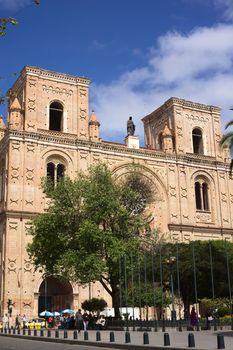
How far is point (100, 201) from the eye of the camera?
31484 mm

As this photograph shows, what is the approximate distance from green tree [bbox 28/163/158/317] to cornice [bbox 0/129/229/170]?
11417 millimetres

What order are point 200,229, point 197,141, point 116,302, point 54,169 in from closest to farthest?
point 116,302, point 54,169, point 200,229, point 197,141

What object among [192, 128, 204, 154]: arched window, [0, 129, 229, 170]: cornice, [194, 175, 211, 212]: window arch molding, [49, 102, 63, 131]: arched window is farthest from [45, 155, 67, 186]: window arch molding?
[192, 128, 204, 154]: arched window

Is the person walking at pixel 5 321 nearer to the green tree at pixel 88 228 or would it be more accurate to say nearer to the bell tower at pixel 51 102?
the green tree at pixel 88 228

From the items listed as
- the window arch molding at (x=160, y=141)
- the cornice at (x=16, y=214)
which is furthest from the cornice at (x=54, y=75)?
the cornice at (x=16, y=214)

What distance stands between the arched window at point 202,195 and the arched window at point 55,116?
15653 millimetres

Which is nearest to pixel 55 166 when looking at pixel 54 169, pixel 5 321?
pixel 54 169

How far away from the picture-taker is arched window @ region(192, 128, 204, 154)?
178 feet

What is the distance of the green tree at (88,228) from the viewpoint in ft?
98.3

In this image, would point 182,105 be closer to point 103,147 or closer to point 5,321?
point 103,147

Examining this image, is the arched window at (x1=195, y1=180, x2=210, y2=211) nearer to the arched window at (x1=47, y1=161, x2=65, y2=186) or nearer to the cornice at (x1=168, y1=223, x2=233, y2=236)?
the cornice at (x1=168, y1=223, x2=233, y2=236)

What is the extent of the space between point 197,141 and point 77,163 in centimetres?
1625

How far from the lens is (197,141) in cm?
5516

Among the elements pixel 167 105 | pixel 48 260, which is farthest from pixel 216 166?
pixel 48 260
